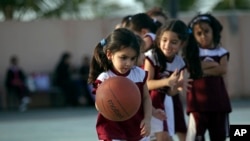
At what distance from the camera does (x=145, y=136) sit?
235 inches

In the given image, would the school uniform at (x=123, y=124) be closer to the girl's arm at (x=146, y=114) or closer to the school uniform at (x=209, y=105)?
the girl's arm at (x=146, y=114)

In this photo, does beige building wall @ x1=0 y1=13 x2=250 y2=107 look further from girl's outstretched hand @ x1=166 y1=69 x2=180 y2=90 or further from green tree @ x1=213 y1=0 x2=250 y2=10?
girl's outstretched hand @ x1=166 y1=69 x2=180 y2=90

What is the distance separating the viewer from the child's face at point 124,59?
5.79 metres

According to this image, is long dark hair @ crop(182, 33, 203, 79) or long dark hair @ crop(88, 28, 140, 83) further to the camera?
long dark hair @ crop(182, 33, 203, 79)

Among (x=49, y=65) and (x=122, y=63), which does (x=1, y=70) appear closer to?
(x=49, y=65)

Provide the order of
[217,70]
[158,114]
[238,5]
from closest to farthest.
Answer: [158,114], [217,70], [238,5]

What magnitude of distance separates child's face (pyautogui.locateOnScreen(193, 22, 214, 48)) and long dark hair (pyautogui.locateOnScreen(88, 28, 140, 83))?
5.58 feet

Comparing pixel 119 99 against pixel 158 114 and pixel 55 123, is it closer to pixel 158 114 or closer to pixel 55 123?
pixel 158 114

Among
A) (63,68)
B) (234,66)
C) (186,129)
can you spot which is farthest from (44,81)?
(186,129)

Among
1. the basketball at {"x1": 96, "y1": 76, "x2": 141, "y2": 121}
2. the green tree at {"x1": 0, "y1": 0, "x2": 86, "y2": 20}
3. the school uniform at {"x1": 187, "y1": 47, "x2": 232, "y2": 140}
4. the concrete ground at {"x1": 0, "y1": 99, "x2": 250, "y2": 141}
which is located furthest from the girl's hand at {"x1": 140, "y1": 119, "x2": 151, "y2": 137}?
the green tree at {"x1": 0, "y1": 0, "x2": 86, "y2": 20}

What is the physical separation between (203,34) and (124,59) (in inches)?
74.7

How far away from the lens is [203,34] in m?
7.55

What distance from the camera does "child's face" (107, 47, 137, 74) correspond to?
228 inches

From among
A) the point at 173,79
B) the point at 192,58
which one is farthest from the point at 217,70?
the point at 173,79
